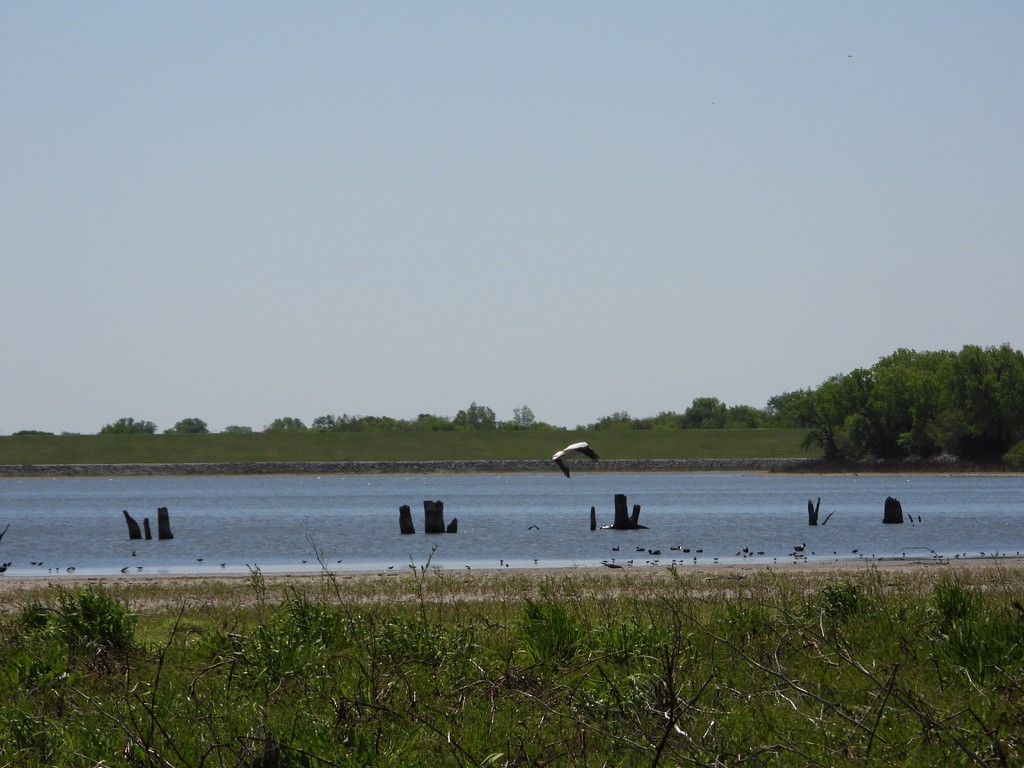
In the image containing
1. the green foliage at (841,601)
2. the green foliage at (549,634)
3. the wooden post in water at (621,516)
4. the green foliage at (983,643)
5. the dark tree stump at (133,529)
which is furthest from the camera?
the wooden post in water at (621,516)

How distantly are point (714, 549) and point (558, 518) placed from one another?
78.0ft

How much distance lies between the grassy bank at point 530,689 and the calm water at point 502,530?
6098 mm

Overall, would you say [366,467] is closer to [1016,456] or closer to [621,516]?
[1016,456]

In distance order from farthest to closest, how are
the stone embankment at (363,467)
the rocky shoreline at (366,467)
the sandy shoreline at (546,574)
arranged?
the stone embankment at (363,467) < the rocky shoreline at (366,467) < the sandy shoreline at (546,574)

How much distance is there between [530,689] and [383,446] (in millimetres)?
179572

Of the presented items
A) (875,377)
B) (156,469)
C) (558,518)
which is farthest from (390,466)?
(558,518)

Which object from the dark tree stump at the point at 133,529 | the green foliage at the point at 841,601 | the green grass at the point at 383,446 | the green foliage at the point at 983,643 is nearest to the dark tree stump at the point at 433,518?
the dark tree stump at the point at 133,529

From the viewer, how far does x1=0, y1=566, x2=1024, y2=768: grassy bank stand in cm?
802

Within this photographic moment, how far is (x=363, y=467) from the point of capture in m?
177

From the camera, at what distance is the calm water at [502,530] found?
131 ft

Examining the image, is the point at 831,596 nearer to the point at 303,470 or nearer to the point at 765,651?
the point at 765,651

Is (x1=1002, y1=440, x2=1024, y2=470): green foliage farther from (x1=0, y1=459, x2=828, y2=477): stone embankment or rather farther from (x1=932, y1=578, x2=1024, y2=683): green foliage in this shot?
(x1=932, y1=578, x2=1024, y2=683): green foliage

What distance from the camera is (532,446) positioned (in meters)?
189

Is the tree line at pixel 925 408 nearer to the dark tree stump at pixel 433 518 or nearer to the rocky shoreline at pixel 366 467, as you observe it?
the rocky shoreline at pixel 366 467
